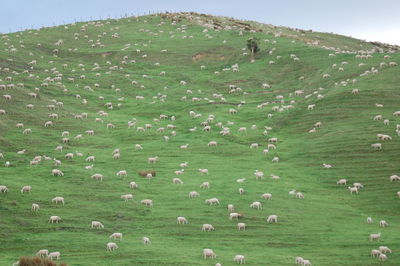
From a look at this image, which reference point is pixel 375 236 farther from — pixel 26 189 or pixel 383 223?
pixel 26 189

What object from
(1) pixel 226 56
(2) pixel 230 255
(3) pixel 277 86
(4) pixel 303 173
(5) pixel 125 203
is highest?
(1) pixel 226 56

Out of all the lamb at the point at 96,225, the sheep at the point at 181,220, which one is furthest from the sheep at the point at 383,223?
the lamb at the point at 96,225

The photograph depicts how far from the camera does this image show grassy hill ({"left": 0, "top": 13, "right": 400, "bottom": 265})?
146 feet

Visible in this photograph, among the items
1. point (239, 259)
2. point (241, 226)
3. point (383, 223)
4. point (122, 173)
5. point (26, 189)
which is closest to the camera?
point (239, 259)

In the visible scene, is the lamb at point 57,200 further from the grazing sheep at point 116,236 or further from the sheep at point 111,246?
the sheep at point 111,246

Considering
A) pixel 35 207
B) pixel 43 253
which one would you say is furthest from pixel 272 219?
pixel 35 207

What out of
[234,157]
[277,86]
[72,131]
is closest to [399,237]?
[234,157]

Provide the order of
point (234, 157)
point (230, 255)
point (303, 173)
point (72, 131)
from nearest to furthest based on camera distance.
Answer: point (230, 255)
point (303, 173)
point (234, 157)
point (72, 131)

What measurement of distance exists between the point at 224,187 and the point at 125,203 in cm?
994

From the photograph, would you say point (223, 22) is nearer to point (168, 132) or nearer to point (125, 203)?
point (168, 132)

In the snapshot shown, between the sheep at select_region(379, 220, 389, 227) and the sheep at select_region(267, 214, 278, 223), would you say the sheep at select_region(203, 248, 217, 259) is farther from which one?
the sheep at select_region(379, 220, 389, 227)

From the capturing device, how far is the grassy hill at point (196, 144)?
1754 inches

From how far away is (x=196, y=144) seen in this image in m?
72.2

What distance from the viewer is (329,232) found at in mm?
47281
